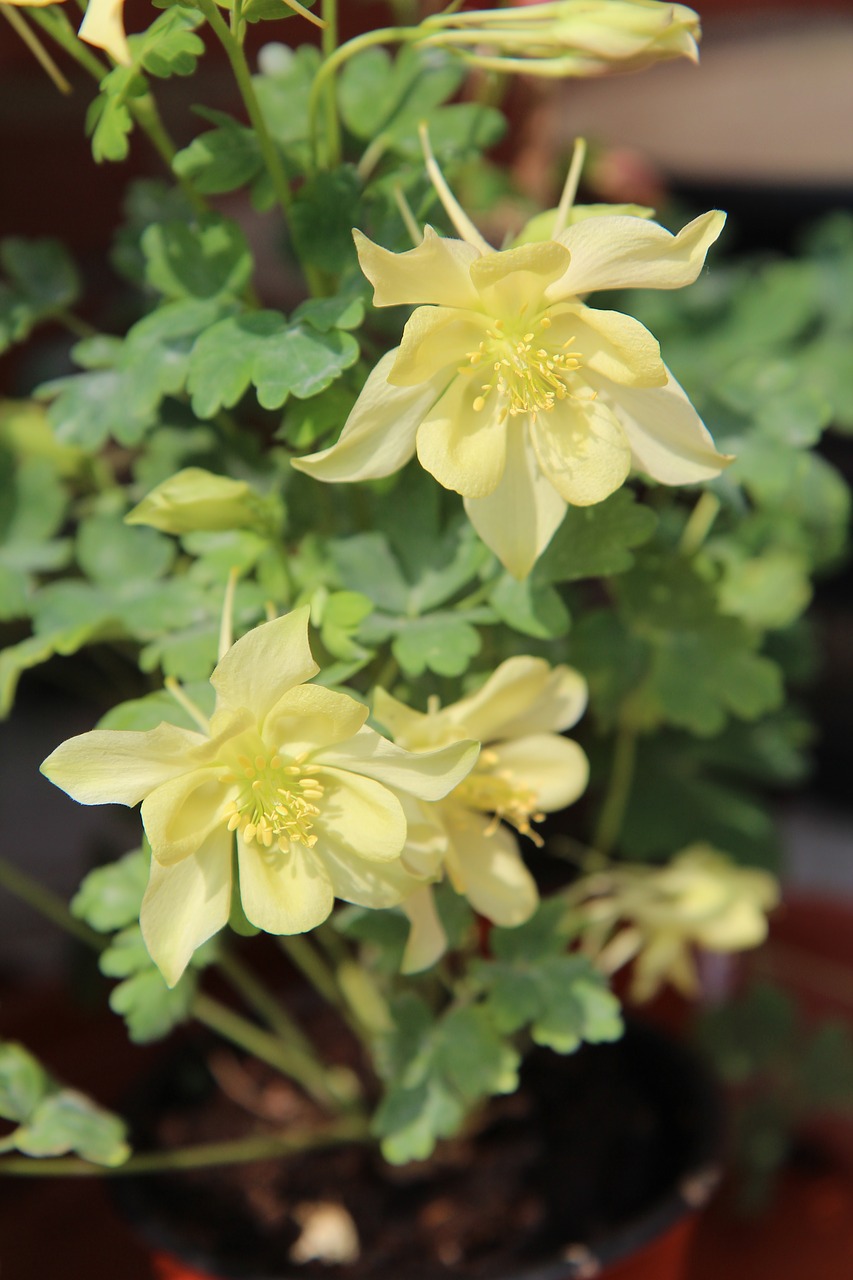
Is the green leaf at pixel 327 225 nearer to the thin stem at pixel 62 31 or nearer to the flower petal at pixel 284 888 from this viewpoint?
the thin stem at pixel 62 31

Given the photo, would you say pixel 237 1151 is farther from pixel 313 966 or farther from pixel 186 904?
pixel 186 904

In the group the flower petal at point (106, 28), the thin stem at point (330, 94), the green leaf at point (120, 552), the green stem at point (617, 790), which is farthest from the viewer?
the green stem at point (617, 790)

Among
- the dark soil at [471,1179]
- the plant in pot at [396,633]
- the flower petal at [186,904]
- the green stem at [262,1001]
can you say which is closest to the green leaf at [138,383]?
the plant in pot at [396,633]

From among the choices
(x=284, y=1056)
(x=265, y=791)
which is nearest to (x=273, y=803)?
(x=265, y=791)

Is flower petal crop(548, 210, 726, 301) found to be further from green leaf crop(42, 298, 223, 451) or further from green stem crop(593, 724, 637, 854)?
green stem crop(593, 724, 637, 854)

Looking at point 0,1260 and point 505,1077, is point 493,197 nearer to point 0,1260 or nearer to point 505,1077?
point 505,1077

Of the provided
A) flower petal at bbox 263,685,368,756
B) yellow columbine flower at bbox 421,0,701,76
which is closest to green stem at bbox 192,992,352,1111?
flower petal at bbox 263,685,368,756

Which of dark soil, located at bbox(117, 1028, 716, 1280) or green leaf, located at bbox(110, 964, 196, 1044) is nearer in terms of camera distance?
green leaf, located at bbox(110, 964, 196, 1044)
